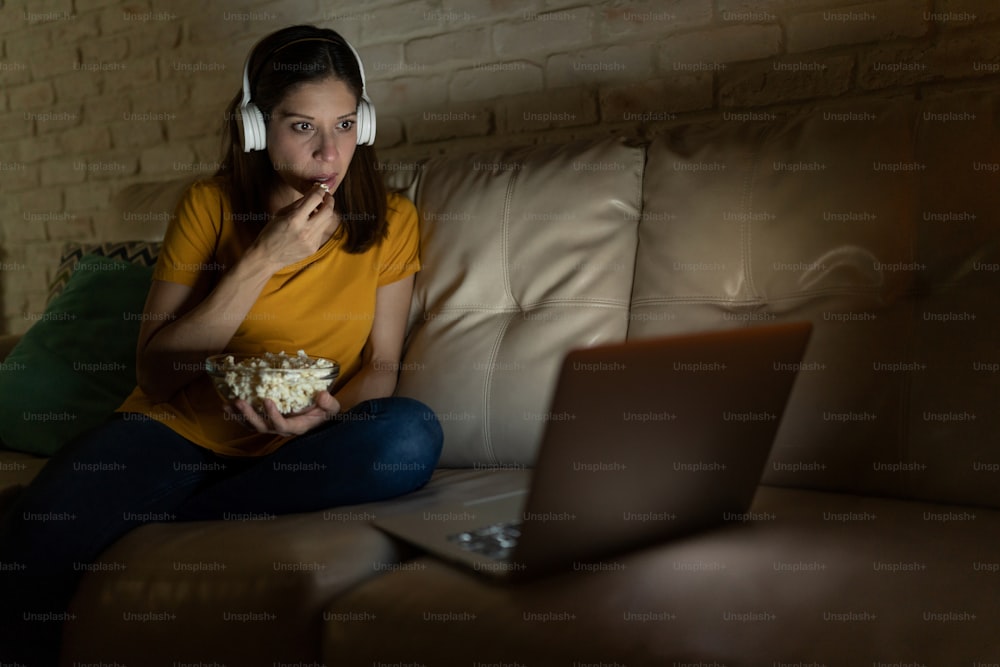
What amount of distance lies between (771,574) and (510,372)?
0.63 m

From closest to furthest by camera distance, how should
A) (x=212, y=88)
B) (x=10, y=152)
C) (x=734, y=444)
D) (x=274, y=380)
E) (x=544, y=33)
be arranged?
(x=734, y=444) < (x=274, y=380) < (x=544, y=33) < (x=212, y=88) < (x=10, y=152)

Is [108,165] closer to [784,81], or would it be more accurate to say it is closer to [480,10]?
[480,10]

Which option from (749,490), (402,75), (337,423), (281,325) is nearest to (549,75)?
(402,75)

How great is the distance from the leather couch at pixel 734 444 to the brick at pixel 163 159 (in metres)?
1.19

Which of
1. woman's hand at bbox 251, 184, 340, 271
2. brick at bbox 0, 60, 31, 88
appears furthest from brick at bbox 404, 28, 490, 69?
brick at bbox 0, 60, 31, 88

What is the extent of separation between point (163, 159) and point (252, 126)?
55.8 inches

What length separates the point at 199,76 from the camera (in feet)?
8.04

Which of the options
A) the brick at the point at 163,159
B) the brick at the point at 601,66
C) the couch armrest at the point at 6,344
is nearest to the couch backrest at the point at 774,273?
the brick at the point at 601,66

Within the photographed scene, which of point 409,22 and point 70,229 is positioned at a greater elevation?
point 409,22

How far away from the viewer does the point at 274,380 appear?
3.66ft

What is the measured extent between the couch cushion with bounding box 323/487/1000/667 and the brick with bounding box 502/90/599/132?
106 cm

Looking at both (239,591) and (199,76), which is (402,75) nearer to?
(199,76)

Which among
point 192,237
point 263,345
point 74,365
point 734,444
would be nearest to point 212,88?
point 74,365

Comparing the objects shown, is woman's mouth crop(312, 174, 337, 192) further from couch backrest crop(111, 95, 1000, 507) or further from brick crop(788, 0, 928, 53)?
brick crop(788, 0, 928, 53)
